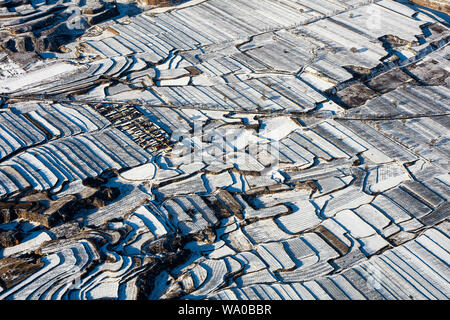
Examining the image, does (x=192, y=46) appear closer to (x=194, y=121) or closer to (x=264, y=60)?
(x=264, y=60)

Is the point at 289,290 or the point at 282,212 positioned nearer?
the point at 289,290

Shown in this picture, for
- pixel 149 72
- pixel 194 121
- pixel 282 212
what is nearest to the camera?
pixel 282 212

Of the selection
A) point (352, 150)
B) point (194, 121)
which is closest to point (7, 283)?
point (194, 121)

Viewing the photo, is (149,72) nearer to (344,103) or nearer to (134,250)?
(344,103)

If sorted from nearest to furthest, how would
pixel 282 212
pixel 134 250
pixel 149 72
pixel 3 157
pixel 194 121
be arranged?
pixel 134 250, pixel 282 212, pixel 3 157, pixel 194 121, pixel 149 72
